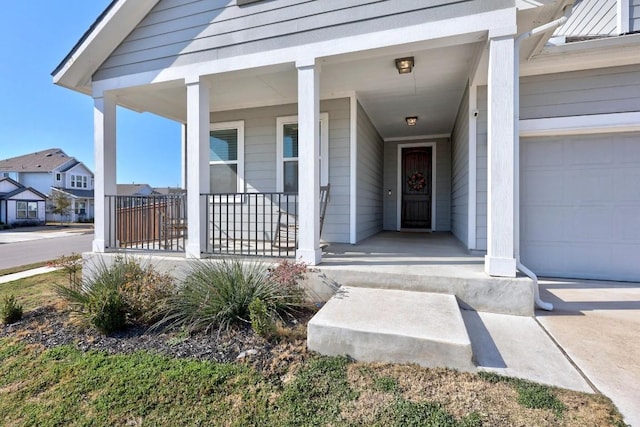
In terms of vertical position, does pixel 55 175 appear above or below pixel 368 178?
above

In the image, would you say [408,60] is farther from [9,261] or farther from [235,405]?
[9,261]

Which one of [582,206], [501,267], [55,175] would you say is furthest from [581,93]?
[55,175]

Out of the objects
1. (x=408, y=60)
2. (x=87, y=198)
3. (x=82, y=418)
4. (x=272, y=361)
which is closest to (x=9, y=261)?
(x=82, y=418)

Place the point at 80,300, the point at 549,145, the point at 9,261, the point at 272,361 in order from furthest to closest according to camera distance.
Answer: the point at 9,261 → the point at 549,145 → the point at 80,300 → the point at 272,361

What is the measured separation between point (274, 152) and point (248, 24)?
2277mm

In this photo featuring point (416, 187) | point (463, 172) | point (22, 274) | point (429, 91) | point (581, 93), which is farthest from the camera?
point (416, 187)

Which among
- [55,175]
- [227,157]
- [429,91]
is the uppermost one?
[55,175]

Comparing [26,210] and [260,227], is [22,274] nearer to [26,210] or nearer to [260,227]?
[260,227]

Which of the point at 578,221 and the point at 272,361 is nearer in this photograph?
the point at 272,361

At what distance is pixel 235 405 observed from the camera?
182 cm

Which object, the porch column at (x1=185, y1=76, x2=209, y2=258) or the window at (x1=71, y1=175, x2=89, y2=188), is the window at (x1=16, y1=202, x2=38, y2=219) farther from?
the porch column at (x1=185, y1=76, x2=209, y2=258)

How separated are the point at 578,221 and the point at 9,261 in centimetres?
1283

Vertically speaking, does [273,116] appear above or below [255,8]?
below

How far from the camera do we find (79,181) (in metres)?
31.6
